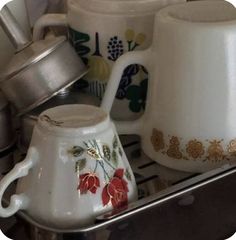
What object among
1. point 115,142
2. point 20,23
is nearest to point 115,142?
point 115,142

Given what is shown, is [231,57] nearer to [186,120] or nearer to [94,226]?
[186,120]

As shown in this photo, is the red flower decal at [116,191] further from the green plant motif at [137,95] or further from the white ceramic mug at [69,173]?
the green plant motif at [137,95]

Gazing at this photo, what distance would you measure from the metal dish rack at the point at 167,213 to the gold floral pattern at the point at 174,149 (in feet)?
0.05

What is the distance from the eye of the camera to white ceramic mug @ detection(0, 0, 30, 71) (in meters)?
0.71

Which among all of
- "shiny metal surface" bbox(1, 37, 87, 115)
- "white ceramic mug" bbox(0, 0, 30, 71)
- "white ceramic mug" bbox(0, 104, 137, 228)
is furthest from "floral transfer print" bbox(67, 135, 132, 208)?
"white ceramic mug" bbox(0, 0, 30, 71)

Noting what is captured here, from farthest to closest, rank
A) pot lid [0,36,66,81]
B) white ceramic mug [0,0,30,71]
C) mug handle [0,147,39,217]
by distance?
white ceramic mug [0,0,30,71]
pot lid [0,36,66,81]
mug handle [0,147,39,217]

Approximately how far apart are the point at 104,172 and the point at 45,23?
22cm

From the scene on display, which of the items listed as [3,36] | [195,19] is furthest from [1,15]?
[195,19]

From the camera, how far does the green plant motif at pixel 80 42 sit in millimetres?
644

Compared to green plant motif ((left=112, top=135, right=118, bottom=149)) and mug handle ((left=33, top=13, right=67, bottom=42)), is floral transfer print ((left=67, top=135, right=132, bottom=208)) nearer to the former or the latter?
green plant motif ((left=112, top=135, right=118, bottom=149))

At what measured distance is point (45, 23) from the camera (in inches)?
26.7

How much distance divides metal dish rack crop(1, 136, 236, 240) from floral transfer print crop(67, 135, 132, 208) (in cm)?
1

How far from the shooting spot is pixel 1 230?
21.9 inches

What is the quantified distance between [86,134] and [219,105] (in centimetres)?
12
